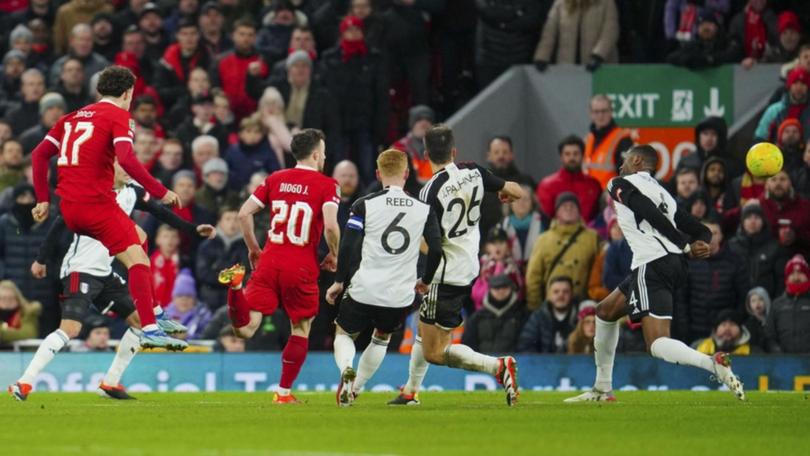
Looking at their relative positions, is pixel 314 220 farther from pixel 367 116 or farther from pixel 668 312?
pixel 367 116

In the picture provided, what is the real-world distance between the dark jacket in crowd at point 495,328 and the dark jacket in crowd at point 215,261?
287 cm

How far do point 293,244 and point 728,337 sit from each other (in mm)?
6216

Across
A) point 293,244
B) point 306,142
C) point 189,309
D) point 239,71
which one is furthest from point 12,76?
point 293,244

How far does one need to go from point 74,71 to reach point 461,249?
1039 cm

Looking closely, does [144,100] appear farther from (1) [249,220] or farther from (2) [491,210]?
(1) [249,220]

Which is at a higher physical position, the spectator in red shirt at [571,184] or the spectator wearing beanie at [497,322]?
the spectator in red shirt at [571,184]

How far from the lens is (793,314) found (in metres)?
18.7

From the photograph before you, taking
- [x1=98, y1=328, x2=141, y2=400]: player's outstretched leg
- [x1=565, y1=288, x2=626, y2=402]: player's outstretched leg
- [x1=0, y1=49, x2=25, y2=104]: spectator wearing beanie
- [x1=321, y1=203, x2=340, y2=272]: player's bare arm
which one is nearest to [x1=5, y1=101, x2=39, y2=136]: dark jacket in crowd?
[x1=0, y1=49, x2=25, y2=104]: spectator wearing beanie

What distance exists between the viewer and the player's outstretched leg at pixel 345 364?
44.7 ft

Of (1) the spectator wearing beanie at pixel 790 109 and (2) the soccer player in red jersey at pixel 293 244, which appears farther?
(1) the spectator wearing beanie at pixel 790 109

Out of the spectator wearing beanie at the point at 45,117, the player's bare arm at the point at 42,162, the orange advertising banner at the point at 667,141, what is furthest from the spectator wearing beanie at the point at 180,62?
the player's bare arm at the point at 42,162

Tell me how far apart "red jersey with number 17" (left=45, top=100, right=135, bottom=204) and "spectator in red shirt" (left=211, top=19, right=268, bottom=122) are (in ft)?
30.1

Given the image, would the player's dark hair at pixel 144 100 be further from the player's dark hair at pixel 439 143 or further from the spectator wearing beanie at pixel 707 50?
the player's dark hair at pixel 439 143

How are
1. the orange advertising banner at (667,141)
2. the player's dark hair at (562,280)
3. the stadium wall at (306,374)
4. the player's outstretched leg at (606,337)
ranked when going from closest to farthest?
1. the player's outstretched leg at (606,337)
2. the stadium wall at (306,374)
3. the player's dark hair at (562,280)
4. the orange advertising banner at (667,141)
